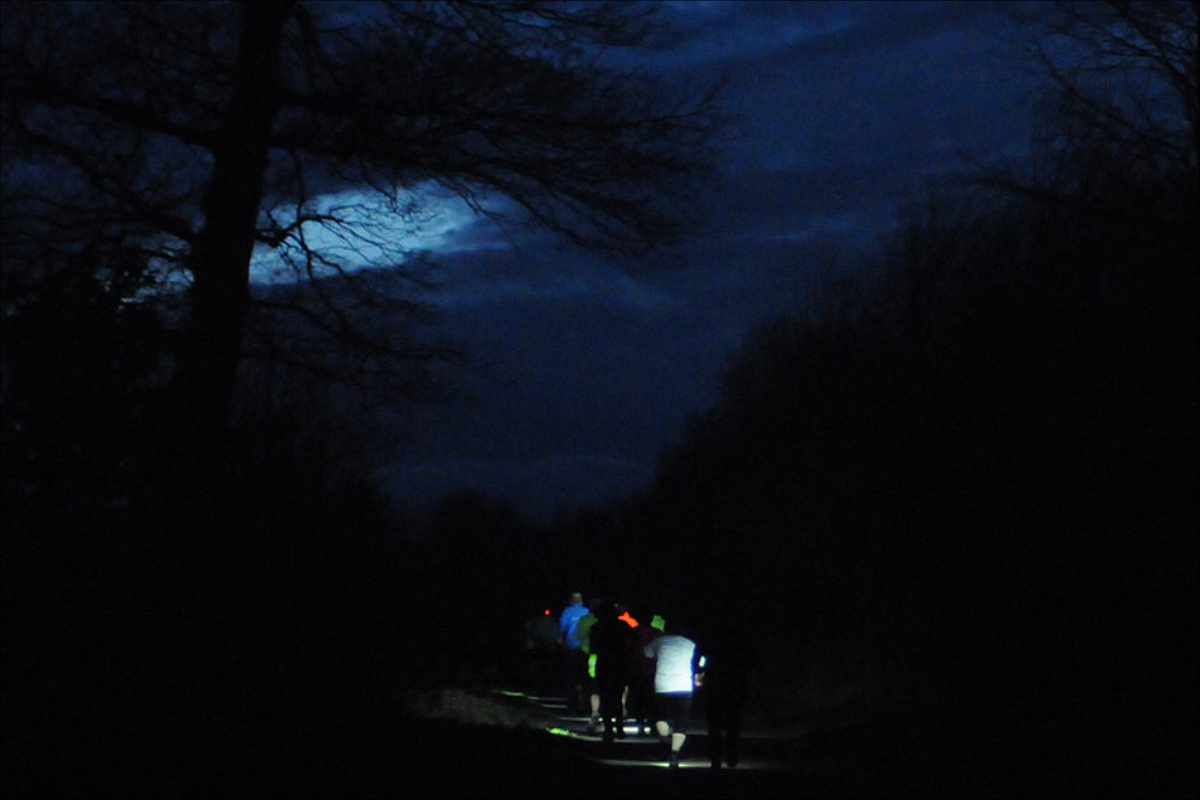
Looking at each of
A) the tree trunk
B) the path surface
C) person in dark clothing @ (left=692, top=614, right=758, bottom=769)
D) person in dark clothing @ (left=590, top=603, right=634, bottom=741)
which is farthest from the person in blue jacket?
the tree trunk

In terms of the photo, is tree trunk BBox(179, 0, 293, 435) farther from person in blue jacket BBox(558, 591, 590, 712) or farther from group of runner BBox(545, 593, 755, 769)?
person in blue jacket BBox(558, 591, 590, 712)

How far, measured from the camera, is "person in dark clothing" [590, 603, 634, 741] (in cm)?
1952

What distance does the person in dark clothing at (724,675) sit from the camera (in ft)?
53.9

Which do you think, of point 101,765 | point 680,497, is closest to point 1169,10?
point 101,765

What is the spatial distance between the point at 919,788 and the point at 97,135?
33.1 ft

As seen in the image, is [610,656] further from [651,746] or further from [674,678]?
[651,746]

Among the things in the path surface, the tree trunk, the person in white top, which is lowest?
the path surface

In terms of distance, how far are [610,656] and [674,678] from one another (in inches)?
45.9

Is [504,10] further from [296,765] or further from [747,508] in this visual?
[747,508]

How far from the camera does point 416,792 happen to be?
10.5m

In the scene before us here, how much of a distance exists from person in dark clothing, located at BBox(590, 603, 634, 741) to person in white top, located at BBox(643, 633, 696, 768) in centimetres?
36

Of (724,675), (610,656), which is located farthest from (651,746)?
(724,675)

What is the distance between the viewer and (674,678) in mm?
Answer: 18562

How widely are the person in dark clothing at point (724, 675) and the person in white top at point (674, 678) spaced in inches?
26.1
